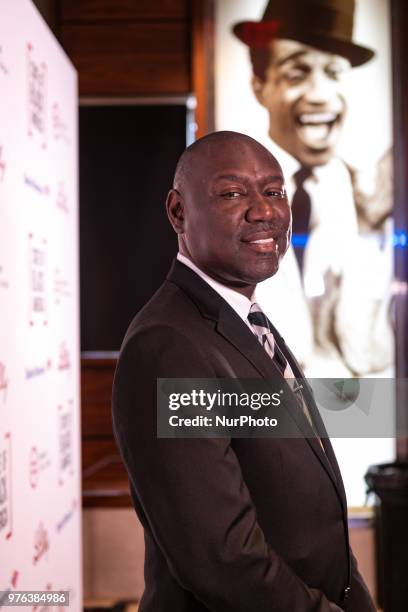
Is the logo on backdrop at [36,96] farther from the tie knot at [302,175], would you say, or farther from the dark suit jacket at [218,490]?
the dark suit jacket at [218,490]

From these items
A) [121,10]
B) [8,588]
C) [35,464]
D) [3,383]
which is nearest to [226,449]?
[3,383]

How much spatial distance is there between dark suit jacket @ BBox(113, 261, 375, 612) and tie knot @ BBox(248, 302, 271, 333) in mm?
38

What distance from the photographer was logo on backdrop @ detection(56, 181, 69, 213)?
2166 millimetres

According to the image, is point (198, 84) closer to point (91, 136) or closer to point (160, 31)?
point (160, 31)

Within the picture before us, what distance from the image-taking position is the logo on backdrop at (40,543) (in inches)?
71.6

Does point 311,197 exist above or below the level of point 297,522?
above

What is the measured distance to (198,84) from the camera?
10.4 ft

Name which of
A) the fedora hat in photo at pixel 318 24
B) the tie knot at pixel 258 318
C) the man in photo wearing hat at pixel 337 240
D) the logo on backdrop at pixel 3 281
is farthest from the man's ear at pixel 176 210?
the fedora hat in photo at pixel 318 24

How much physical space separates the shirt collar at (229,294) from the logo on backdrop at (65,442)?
52.0 inches

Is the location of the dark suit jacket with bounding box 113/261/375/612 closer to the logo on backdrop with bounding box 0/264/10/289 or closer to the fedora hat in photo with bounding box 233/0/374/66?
the logo on backdrop with bounding box 0/264/10/289

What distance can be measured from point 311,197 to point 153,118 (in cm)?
140

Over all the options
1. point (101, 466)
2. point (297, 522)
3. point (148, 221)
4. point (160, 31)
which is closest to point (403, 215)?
point (148, 221)

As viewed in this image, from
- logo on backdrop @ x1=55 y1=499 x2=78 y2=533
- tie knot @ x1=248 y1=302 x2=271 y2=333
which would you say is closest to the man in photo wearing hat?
logo on backdrop @ x1=55 y1=499 x2=78 y2=533

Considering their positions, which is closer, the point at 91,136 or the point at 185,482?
the point at 185,482
